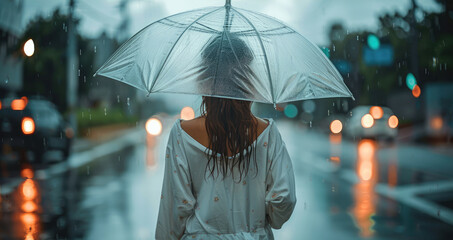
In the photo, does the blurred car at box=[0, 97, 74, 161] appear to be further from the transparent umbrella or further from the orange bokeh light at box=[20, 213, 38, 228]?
the transparent umbrella

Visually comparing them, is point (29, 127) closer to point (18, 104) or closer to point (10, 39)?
point (18, 104)

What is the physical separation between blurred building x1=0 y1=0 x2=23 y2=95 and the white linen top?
60.6 ft

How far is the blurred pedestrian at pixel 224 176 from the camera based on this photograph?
2.22 m

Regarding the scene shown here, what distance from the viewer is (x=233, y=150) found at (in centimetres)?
224

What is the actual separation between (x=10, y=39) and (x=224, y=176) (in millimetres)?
22019

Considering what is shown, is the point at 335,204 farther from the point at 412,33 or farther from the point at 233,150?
the point at 412,33

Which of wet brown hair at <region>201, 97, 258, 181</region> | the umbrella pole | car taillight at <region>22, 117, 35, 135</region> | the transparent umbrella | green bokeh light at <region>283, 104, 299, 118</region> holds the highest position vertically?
the umbrella pole

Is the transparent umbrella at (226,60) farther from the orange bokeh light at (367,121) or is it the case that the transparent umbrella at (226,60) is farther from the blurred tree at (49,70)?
the orange bokeh light at (367,121)

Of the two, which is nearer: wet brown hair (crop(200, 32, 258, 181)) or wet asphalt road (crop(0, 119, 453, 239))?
wet brown hair (crop(200, 32, 258, 181))

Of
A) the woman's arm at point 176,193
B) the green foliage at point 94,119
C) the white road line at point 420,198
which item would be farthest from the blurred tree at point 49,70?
the woman's arm at point 176,193

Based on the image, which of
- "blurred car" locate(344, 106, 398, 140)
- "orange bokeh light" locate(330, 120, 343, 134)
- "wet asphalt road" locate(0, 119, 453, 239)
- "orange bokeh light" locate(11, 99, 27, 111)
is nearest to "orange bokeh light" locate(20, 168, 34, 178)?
"wet asphalt road" locate(0, 119, 453, 239)

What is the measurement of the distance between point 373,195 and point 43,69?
74.6ft

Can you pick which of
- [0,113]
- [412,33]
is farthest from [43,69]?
[412,33]

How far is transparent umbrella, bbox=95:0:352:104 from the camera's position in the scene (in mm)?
2422
